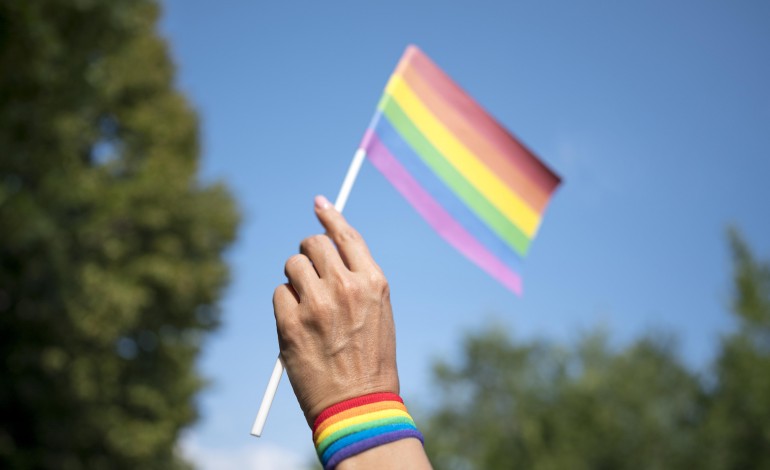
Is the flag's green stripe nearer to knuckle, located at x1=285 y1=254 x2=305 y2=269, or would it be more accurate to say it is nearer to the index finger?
the index finger

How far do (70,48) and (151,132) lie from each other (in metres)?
11.3

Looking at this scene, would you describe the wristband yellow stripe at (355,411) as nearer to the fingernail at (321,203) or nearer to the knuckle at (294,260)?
the knuckle at (294,260)

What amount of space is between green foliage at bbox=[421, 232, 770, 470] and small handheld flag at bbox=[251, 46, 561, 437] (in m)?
27.0

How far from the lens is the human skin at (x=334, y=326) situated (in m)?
1.83

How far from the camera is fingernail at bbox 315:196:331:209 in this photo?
7.38 feet

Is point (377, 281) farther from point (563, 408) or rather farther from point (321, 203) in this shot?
point (563, 408)

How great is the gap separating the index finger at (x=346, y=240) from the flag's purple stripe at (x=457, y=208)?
1474mm

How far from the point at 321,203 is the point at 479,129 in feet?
6.50

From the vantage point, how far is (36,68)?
927 centimetres

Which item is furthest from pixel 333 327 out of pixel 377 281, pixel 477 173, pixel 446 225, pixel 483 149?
pixel 483 149

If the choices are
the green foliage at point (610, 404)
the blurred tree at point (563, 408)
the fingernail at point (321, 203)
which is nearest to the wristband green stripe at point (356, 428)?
the fingernail at point (321, 203)

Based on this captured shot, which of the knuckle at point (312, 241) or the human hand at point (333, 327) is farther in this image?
the knuckle at point (312, 241)

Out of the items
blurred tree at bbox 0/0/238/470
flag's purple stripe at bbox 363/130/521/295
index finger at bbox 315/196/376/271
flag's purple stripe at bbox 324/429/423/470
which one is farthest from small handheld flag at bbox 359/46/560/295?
blurred tree at bbox 0/0/238/470

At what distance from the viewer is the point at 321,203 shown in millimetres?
2264
